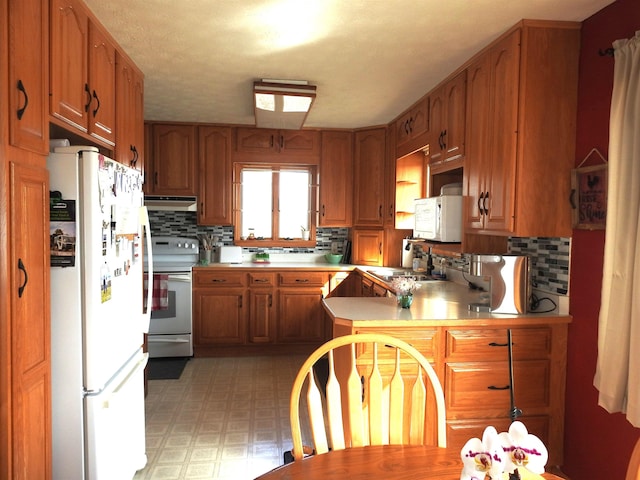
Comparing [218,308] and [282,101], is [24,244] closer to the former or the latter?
[282,101]

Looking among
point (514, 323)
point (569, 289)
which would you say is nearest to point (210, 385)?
point (514, 323)

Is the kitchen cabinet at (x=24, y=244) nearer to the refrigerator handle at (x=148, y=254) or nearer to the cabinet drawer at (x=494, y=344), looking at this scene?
the refrigerator handle at (x=148, y=254)

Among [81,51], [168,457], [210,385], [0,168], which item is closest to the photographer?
[0,168]

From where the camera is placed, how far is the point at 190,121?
4133mm

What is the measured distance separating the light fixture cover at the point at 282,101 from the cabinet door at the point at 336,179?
0.72 meters

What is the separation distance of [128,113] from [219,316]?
7.18 feet

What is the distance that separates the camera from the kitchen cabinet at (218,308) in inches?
159

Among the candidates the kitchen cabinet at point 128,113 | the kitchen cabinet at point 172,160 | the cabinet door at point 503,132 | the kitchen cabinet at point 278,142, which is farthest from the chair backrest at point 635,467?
the kitchen cabinet at point 172,160

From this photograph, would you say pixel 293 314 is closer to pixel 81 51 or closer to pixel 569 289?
pixel 569 289

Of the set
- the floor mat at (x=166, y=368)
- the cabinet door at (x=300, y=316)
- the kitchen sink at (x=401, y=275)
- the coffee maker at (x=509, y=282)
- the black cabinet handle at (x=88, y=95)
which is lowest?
the floor mat at (x=166, y=368)

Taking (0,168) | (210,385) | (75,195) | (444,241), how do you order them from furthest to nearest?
(210,385) < (444,241) < (75,195) < (0,168)

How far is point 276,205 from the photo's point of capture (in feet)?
15.4

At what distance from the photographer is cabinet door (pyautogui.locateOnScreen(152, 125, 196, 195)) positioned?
4.17 metres

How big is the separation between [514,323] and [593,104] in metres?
1.16
